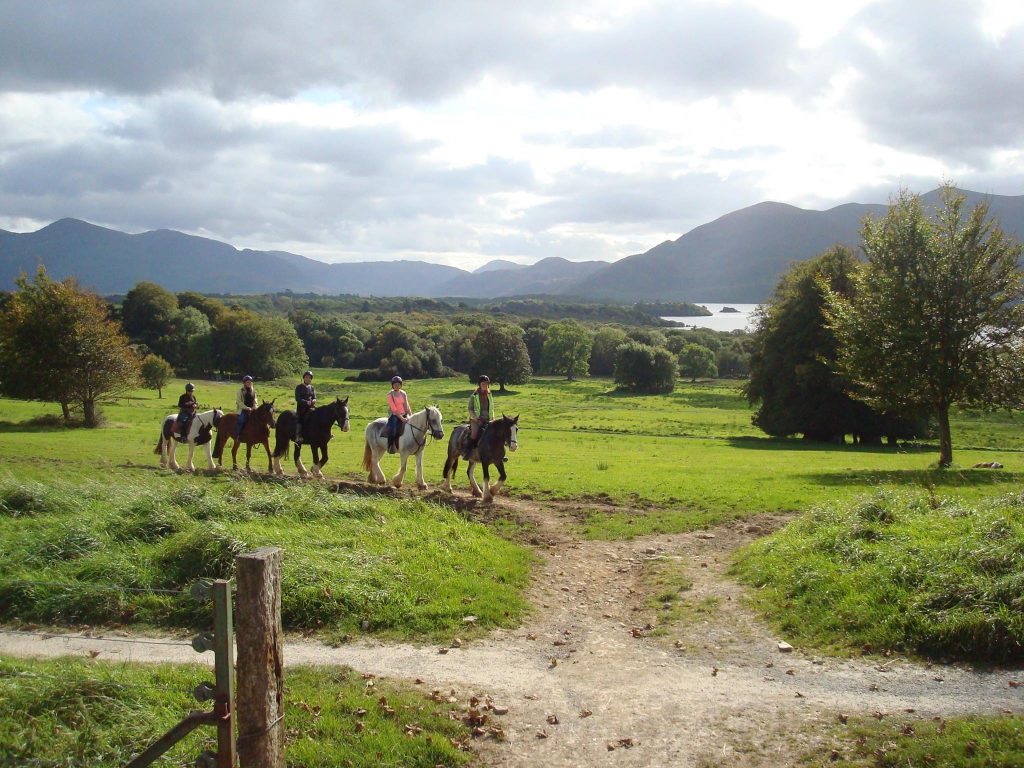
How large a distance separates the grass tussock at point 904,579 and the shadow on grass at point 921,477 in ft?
29.1

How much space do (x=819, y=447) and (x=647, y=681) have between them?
1331 inches

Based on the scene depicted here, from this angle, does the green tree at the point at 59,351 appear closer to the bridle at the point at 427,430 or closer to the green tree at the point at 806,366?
the bridle at the point at 427,430

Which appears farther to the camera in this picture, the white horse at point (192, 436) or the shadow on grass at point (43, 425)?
the shadow on grass at point (43, 425)

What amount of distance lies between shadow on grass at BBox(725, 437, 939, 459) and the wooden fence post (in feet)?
113

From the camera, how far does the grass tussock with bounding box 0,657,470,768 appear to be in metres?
6.42

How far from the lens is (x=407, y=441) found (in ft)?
69.8

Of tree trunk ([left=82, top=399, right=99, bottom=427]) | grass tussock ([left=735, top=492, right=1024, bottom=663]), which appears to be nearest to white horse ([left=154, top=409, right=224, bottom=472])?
grass tussock ([left=735, top=492, right=1024, bottom=663])

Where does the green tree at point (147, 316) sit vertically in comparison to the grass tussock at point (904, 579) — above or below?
above

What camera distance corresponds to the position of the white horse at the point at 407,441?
20.9 metres

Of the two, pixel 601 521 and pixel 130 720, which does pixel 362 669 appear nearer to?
pixel 130 720

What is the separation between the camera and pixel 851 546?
12.3 meters

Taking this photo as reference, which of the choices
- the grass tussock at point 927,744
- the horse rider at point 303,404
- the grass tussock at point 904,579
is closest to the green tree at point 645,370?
the horse rider at point 303,404

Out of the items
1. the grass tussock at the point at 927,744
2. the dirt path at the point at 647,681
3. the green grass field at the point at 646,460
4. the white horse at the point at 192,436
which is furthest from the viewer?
the white horse at the point at 192,436

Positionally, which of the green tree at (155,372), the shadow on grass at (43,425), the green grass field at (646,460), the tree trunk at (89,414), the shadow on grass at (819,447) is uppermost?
the green tree at (155,372)
